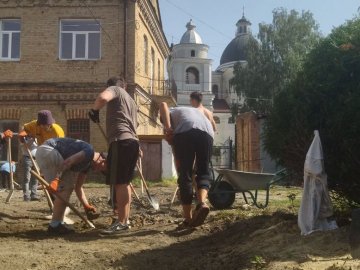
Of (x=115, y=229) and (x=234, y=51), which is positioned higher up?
(x=234, y=51)

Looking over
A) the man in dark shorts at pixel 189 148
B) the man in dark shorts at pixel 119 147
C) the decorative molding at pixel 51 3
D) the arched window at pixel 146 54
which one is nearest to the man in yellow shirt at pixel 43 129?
the man in dark shorts at pixel 119 147

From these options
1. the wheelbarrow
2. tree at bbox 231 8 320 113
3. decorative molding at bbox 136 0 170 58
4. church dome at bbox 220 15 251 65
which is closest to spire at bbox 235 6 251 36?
church dome at bbox 220 15 251 65

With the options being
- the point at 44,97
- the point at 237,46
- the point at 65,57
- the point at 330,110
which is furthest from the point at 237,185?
the point at 237,46

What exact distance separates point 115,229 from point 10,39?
54.2 ft

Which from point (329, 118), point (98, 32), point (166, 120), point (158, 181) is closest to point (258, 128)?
point (158, 181)

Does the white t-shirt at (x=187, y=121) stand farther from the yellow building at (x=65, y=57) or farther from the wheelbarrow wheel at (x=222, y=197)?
the yellow building at (x=65, y=57)

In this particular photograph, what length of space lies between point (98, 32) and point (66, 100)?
3008 millimetres

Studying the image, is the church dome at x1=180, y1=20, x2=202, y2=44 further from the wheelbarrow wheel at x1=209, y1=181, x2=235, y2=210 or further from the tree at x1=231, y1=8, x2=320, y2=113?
the wheelbarrow wheel at x1=209, y1=181, x2=235, y2=210

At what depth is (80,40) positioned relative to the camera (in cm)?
2030

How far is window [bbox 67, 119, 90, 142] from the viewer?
19.8 metres

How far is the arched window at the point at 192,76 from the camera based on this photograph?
5593cm

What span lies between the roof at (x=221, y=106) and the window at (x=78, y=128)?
3779 cm

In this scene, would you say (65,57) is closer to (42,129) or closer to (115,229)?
(42,129)

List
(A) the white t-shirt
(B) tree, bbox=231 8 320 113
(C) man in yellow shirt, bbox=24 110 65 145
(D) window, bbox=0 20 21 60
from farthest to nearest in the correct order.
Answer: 1. (B) tree, bbox=231 8 320 113
2. (D) window, bbox=0 20 21 60
3. (C) man in yellow shirt, bbox=24 110 65 145
4. (A) the white t-shirt
